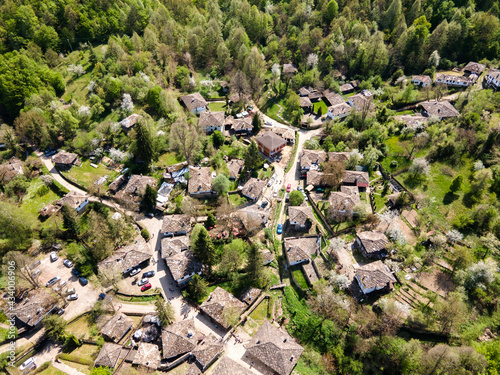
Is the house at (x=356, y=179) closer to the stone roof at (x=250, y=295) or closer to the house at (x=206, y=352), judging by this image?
the stone roof at (x=250, y=295)

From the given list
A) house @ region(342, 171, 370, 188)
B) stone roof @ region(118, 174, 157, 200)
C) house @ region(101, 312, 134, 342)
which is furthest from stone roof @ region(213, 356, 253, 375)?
house @ region(342, 171, 370, 188)

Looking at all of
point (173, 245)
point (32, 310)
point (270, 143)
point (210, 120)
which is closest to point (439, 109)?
point (270, 143)

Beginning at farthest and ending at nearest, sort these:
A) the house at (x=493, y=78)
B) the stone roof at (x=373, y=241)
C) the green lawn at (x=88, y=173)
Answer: the house at (x=493, y=78) → the green lawn at (x=88, y=173) → the stone roof at (x=373, y=241)

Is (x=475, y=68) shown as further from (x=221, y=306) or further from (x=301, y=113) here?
(x=221, y=306)

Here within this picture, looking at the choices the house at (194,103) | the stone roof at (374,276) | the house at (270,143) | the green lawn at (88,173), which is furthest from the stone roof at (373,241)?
the green lawn at (88,173)

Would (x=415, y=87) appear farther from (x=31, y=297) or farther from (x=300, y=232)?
(x=31, y=297)

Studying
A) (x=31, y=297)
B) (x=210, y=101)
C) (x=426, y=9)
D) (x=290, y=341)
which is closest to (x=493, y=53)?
(x=426, y=9)
